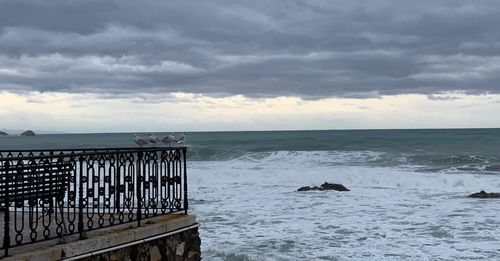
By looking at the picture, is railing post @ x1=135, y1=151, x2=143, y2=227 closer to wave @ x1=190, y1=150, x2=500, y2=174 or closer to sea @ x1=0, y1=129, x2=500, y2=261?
sea @ x1=0, y1=129, x2=500, y2=261

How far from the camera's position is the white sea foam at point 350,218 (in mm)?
13039

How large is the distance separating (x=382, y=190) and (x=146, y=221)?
2028 cm

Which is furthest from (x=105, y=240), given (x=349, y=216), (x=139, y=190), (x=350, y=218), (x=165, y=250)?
(x=349, y=216)

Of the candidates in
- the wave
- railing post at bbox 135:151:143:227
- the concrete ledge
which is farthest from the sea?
railing post at bbox 135:151:143:227

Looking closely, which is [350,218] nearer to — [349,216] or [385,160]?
[349,216]

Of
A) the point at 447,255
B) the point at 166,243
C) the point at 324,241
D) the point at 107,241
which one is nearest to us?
the point at 107,241

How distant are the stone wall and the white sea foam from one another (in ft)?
13.0

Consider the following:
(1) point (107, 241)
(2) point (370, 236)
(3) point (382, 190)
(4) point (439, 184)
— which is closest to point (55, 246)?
(1) point (107, 241)

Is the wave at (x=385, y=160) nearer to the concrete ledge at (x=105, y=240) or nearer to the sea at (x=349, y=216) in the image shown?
the sea at (x=349, y=216)

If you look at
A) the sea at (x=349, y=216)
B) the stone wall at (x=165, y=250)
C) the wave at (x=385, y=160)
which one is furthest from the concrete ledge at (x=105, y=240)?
the wave at (x=385, y=160)

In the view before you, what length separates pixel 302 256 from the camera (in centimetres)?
1256

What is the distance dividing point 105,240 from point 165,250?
1.31m

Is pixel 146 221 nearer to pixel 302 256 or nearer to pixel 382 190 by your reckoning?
pixel 302 256

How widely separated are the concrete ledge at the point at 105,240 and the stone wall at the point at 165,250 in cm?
9
